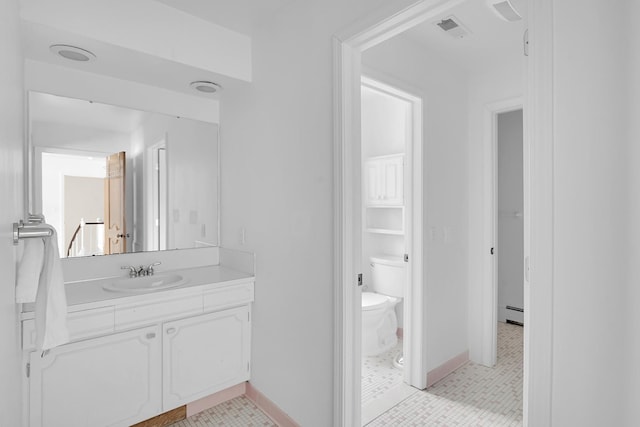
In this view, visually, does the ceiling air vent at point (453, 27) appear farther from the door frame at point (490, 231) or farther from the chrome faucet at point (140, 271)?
the chrome faucet at point (140, 271)

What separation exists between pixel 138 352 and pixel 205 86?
5.56ft

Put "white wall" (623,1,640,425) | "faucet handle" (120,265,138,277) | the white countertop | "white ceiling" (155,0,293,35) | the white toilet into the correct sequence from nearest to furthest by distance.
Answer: "white wall" (623,1,640,425) < the white countertop < "white ceiling" (155,0,293,35) < "faucet handle" (120,265,138,277) < the white toilet

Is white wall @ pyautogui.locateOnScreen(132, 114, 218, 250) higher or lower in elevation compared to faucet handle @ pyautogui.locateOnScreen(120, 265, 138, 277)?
higher

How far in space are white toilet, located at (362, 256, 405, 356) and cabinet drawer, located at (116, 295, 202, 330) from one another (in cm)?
141

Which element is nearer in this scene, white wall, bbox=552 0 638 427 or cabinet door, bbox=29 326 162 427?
white wall, bbox=552 0 638 427

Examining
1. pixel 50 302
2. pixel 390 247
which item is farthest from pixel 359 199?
pixel 390 247

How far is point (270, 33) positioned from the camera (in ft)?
6.72

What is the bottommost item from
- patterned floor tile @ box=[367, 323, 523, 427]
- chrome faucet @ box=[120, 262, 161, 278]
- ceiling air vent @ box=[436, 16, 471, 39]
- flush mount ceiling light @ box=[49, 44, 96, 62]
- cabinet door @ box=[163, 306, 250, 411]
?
patterned floor tile @ box=[367, 323, 523, 427]

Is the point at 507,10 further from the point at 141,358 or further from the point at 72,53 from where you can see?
the point at 141,358

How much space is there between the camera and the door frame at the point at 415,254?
238cm

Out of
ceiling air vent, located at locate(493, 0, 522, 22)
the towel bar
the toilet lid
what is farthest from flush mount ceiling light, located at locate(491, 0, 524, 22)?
the toilet lid

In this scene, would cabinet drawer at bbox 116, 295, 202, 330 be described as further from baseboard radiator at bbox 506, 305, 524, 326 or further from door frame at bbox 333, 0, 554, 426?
baseboard radiator at bbox 506, 305, 524, 326

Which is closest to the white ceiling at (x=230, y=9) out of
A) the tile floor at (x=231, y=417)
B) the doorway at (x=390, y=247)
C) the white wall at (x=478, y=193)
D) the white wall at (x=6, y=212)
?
the doorway at (x=390, y=247)

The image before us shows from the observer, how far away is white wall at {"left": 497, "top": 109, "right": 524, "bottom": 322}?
372 cm
